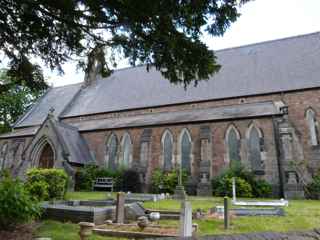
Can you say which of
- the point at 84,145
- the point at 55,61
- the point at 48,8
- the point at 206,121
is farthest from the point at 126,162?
the point at 48,8

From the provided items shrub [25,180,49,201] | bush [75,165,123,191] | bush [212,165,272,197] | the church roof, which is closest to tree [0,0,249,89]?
→ shrub [25,180,49,201]

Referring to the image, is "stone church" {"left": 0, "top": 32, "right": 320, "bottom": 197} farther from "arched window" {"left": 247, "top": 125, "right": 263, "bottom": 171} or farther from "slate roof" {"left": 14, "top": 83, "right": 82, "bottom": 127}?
"slate roof" {"left": 14, "top": 83, "right": 82, "bottom": 127}

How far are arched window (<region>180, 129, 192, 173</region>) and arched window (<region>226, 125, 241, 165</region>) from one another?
2.97 m

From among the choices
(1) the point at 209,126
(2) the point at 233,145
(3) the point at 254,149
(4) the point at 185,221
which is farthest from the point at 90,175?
(4) the point at 185,221

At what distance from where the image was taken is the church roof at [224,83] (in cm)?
2248

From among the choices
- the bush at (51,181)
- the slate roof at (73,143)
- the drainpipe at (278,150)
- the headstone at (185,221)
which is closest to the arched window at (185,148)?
the drainpipe at (278,150)

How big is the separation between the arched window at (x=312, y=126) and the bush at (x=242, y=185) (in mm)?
5091

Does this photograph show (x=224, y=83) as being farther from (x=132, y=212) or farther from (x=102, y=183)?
(x=132, y=212)

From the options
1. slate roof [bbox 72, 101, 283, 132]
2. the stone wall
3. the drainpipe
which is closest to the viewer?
the drainpipe

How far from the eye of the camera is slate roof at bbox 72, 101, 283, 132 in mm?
19766

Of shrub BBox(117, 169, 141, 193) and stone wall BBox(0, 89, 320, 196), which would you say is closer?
stone wall BBox(0, 89, 320, 196)

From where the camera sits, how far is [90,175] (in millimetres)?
20844

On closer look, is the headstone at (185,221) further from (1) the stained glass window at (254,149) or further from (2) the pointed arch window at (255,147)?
(1) the stained glass window at (254,149)

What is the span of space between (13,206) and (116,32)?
16.6 feet
